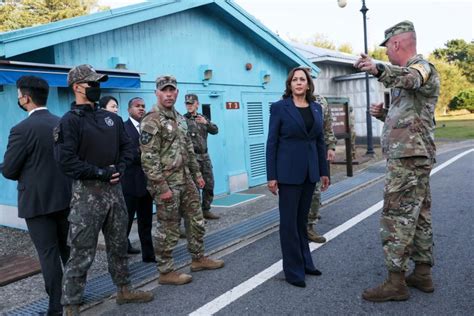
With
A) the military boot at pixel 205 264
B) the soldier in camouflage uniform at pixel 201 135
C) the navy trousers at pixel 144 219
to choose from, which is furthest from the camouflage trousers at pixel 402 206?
the soldier in camouflage uniform at pixel 201 135

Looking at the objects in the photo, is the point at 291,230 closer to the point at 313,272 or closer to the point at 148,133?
the point at 313,272

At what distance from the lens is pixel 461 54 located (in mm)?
65812

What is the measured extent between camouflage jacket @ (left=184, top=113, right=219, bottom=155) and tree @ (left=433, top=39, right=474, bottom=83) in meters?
62.7

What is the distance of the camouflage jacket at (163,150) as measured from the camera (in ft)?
13.3

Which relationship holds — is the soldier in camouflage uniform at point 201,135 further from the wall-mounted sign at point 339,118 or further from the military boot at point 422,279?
the wall-mounted sign at point 339,118

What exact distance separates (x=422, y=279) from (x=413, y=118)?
4.54 ft

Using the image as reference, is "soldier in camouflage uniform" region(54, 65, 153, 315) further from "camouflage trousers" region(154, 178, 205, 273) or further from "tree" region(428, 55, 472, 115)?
"tree" region(428, 55, 472, 115)

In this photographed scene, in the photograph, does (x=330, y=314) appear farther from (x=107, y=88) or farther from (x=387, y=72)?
(x=107, y=88)

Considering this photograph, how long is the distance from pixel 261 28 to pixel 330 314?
767 centimetres

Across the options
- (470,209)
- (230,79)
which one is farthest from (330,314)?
(230,79)

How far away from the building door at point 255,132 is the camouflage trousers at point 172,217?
5.44 metres

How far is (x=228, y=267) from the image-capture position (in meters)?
4.60

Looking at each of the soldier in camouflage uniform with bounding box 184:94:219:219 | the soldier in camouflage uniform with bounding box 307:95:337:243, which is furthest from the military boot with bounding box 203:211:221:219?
the soldier in camouflage uniform with bounding box 307:95:337:243

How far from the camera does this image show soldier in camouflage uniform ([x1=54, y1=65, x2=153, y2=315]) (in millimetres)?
3221
